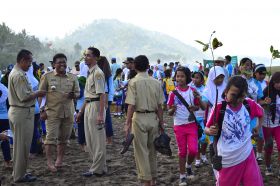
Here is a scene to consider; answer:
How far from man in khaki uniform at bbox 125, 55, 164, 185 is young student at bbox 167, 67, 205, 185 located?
454 mm

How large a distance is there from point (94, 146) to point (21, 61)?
1792 millimetres

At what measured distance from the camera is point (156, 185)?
588cm

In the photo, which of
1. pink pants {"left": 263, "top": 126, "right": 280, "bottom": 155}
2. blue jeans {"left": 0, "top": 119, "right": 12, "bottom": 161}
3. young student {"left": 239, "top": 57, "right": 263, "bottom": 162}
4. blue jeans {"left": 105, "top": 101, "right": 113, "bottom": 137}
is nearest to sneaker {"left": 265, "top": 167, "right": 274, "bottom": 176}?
pink pants {"left": 263, "top": 126, "right": 280, "bottom": 155}

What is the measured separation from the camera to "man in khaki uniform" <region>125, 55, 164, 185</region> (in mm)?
5312

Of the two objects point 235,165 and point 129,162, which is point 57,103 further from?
point 235,165

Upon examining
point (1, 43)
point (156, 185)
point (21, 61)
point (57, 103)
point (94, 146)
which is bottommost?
point (156, 185)

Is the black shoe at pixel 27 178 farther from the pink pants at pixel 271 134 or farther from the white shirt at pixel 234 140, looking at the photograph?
the pink pants at pixel 271 134

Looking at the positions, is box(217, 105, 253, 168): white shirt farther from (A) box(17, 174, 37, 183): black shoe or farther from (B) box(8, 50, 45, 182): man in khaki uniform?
(A) box(17, 174, 37, 183): black shoe

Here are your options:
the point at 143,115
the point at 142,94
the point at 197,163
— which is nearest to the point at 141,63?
the point at 142,94

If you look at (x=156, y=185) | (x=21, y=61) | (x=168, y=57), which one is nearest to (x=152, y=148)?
(x=156, y=185)

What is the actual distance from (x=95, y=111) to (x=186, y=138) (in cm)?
154

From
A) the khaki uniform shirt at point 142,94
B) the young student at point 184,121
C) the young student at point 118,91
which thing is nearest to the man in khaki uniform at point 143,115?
the khaki uniform shirt at point 142,94

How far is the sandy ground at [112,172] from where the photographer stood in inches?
239

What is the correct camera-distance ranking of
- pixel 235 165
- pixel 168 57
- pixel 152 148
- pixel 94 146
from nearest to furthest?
pixel 235 165 → pixel 152 148 → pixel 94 146 → pixel 168 57
